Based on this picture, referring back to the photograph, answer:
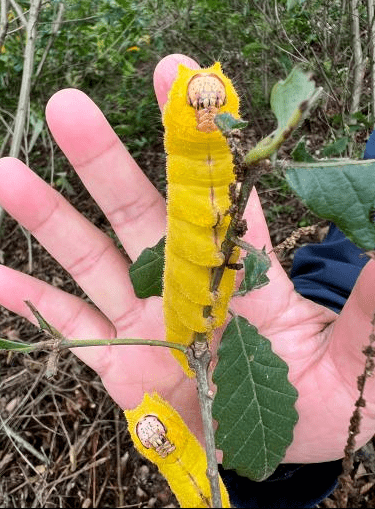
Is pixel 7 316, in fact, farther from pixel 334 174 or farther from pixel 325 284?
pixel 334 174

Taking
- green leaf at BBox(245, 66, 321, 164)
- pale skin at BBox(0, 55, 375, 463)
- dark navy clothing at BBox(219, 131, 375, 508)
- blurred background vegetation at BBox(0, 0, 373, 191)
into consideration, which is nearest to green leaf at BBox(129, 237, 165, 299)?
pale skin at BBox(0, 55, 375, 463)

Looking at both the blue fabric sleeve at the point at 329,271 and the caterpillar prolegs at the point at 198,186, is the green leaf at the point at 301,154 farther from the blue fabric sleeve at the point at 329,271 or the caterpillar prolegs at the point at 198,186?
the blue fabric sleeve at the point at 329,271

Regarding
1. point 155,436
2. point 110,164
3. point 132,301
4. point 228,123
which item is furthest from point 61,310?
point 228,123

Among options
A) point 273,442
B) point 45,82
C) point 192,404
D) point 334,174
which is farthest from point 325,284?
point 45,82

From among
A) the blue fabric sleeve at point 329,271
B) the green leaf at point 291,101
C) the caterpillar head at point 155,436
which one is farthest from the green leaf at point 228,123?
the blue fabric sleeve at point 329,271

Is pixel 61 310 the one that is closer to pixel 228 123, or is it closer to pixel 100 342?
pixel 100 342

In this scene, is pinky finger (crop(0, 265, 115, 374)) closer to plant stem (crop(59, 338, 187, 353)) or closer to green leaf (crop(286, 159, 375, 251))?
plant stem (crop(59, 338, 187, 353))
